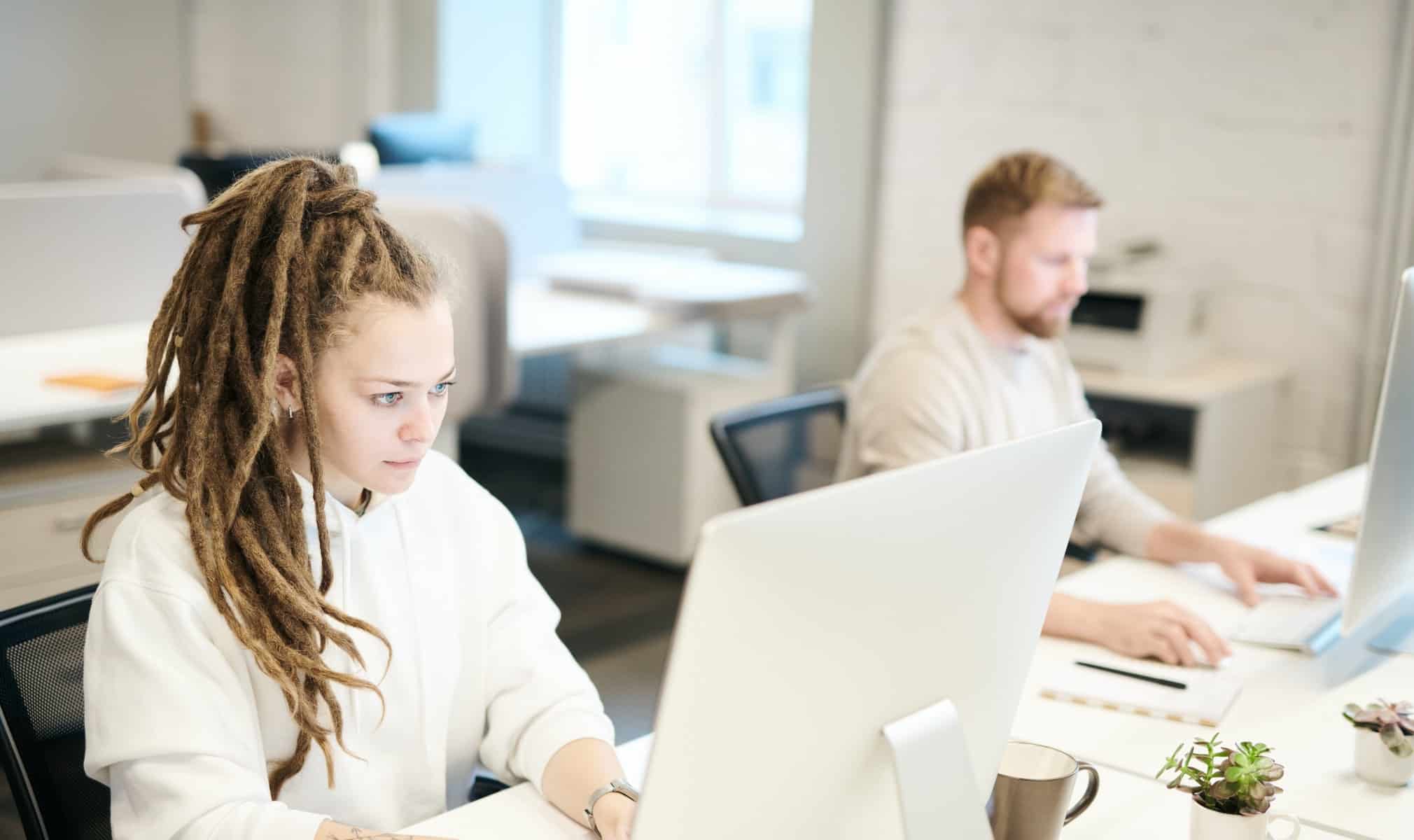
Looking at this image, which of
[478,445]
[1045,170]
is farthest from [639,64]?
[1045,170]

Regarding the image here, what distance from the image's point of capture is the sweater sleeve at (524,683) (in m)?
1.27

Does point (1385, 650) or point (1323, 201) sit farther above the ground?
point (1323, 201)

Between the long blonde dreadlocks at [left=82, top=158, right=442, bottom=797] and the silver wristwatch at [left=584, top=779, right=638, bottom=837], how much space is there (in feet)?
0.69

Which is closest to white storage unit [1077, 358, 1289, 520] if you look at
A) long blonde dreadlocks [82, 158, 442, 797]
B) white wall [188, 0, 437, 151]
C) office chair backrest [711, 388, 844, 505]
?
office chair backrest [711, 388, 844, 505]

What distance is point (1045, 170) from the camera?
1.98m

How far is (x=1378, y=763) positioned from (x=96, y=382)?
2.06 meters

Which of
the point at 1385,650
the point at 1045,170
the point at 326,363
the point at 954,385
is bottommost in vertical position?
the point at 1385,650

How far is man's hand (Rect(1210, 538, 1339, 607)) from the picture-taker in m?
1.76

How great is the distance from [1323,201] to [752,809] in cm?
301

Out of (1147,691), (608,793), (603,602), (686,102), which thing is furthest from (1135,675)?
(686,102)

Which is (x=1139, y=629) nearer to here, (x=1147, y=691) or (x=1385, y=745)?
(x=1147, y=691)

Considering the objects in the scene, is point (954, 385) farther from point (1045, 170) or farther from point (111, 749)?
point (111, 749)

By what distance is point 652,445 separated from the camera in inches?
146

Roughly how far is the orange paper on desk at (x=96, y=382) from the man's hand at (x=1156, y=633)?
1.66 metres
